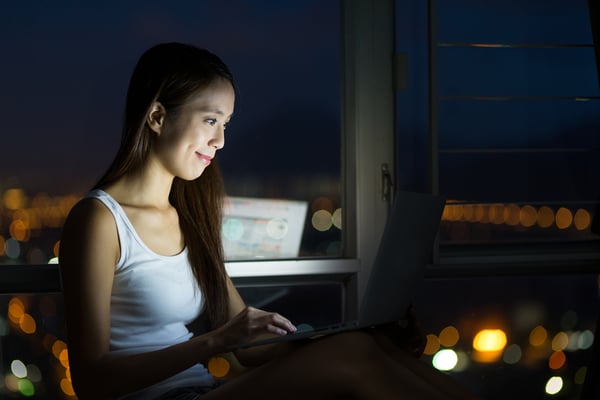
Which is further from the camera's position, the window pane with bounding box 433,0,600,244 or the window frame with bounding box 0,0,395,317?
the window pane with bounding box 433,0,600,244

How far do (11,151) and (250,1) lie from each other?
0.93 meters

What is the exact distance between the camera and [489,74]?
247cm

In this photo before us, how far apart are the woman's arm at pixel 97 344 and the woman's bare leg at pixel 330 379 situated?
10cm

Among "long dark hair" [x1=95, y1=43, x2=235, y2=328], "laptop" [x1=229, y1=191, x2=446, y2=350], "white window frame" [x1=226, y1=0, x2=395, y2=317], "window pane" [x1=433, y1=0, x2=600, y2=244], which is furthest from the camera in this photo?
"window pane" [x1=433, y1=0, x2=600, y2=244]

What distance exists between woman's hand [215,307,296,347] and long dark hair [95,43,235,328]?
0.33m

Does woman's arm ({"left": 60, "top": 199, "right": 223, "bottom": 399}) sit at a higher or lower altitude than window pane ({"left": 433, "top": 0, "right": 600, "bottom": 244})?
lower

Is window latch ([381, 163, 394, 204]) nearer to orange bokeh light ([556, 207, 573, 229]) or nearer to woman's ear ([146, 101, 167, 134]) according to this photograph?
orange bokeh light ([556, 207, 573, 229])

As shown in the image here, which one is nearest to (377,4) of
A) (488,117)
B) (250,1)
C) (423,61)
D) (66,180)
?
(423,61)

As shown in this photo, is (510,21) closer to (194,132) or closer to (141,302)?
(194,132)

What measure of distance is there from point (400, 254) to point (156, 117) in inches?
24.3

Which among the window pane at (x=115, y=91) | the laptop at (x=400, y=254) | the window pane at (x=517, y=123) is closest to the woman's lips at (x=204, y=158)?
the laptop at (x=400, y=254)

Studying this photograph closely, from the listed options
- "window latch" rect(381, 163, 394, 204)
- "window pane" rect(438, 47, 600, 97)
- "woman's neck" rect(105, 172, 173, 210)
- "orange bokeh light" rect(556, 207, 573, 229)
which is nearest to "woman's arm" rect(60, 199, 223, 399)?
"woman's neck" rect(105, 172, 173, 210)

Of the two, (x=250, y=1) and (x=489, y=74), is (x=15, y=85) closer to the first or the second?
(x=250, y=1)

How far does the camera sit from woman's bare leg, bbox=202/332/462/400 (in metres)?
1.20
